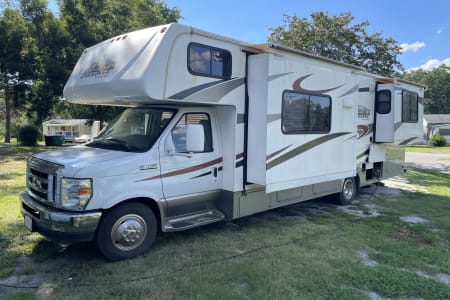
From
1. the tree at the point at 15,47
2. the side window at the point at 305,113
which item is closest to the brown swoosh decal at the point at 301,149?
the side window at the point at 305,113

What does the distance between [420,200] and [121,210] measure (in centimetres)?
805

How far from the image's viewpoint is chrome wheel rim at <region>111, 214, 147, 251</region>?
187 inches

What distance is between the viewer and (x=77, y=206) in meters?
4.41

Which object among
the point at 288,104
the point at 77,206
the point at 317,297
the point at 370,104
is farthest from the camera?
the point at 370,104

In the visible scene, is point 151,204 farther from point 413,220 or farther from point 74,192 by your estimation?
point 413,220

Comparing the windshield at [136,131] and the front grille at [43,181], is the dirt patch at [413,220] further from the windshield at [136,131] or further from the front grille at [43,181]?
the front grille at [43,181]

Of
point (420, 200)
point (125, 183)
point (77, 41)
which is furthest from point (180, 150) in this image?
point (77, 41)

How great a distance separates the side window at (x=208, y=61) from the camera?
510 cm

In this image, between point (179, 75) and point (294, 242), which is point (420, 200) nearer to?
point (294, 242)

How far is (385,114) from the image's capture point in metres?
9.05

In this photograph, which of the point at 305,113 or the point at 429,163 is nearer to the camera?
the point at 305,113

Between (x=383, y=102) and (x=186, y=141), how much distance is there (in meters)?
6.11

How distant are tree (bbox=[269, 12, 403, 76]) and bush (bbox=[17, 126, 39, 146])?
58.2 ft

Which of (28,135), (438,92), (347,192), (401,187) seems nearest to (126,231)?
(347,192)
